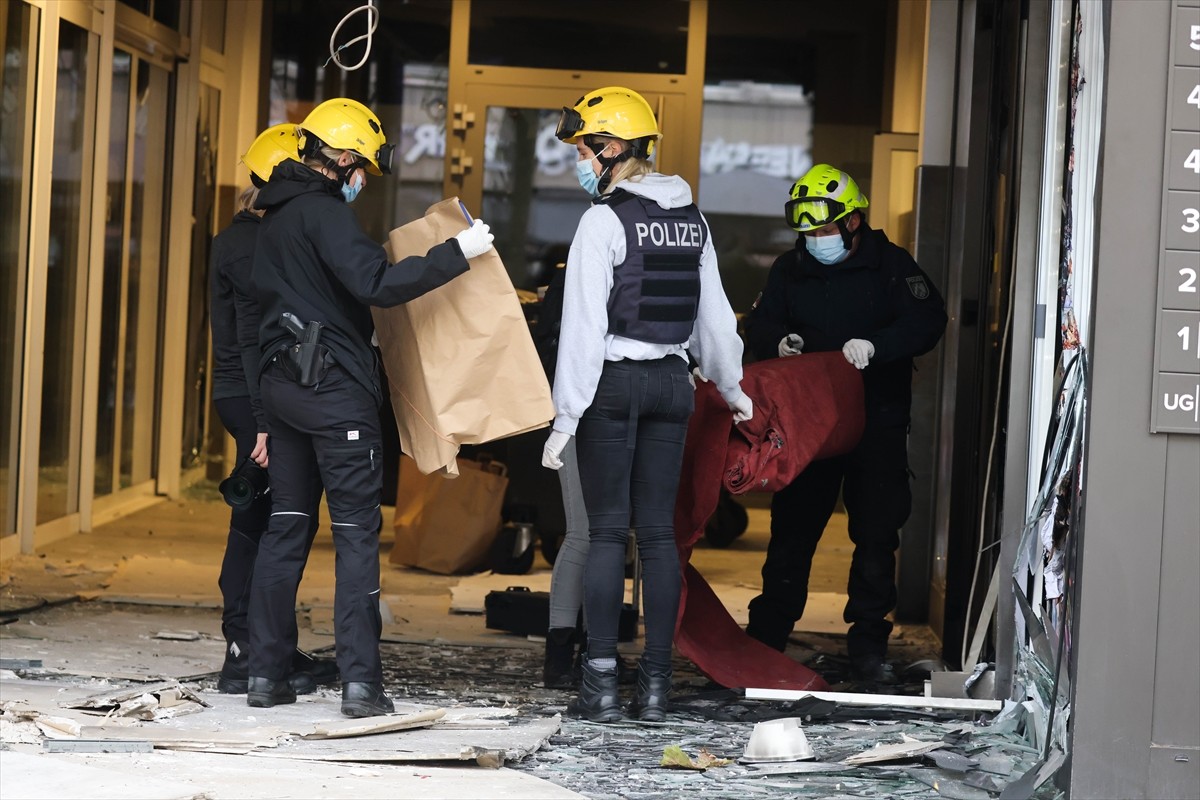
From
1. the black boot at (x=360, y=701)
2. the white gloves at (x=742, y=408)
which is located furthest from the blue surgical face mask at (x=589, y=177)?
the black boot at (x=360, y=701)

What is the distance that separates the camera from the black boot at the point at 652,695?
439 cm

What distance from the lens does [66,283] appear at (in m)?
7.75

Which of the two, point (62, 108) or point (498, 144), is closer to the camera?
point (62, 108)

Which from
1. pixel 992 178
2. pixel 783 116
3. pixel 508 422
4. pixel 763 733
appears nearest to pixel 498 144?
pixel 783 116

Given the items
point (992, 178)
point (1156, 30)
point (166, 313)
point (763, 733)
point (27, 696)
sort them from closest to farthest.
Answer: point (1156, 30)
point (763, 733)
point (27, 696)
point (992, 178)
point (166, 313)

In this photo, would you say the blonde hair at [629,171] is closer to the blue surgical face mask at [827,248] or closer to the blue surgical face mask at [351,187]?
the blue surgical face mask at [351,187]

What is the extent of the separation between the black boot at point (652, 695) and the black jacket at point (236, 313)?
1289 millimetres

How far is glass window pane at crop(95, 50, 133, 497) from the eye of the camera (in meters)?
8.41

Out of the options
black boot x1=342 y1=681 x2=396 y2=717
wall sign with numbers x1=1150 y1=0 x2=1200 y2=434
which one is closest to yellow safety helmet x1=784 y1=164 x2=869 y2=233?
wall sign with numbers x1=1150 y1=0 x2=1200 y2=434

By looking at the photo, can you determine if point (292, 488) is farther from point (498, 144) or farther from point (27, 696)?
point (498, 144)

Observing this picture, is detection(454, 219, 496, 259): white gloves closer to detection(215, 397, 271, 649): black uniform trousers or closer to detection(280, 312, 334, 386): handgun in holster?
detection(280, 312, 334, 386): handgun in holster

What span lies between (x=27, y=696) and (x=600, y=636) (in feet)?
5.12

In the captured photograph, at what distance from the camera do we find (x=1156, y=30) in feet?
11.2

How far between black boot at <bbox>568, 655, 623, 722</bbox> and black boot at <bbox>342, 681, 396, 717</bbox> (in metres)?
0.53
